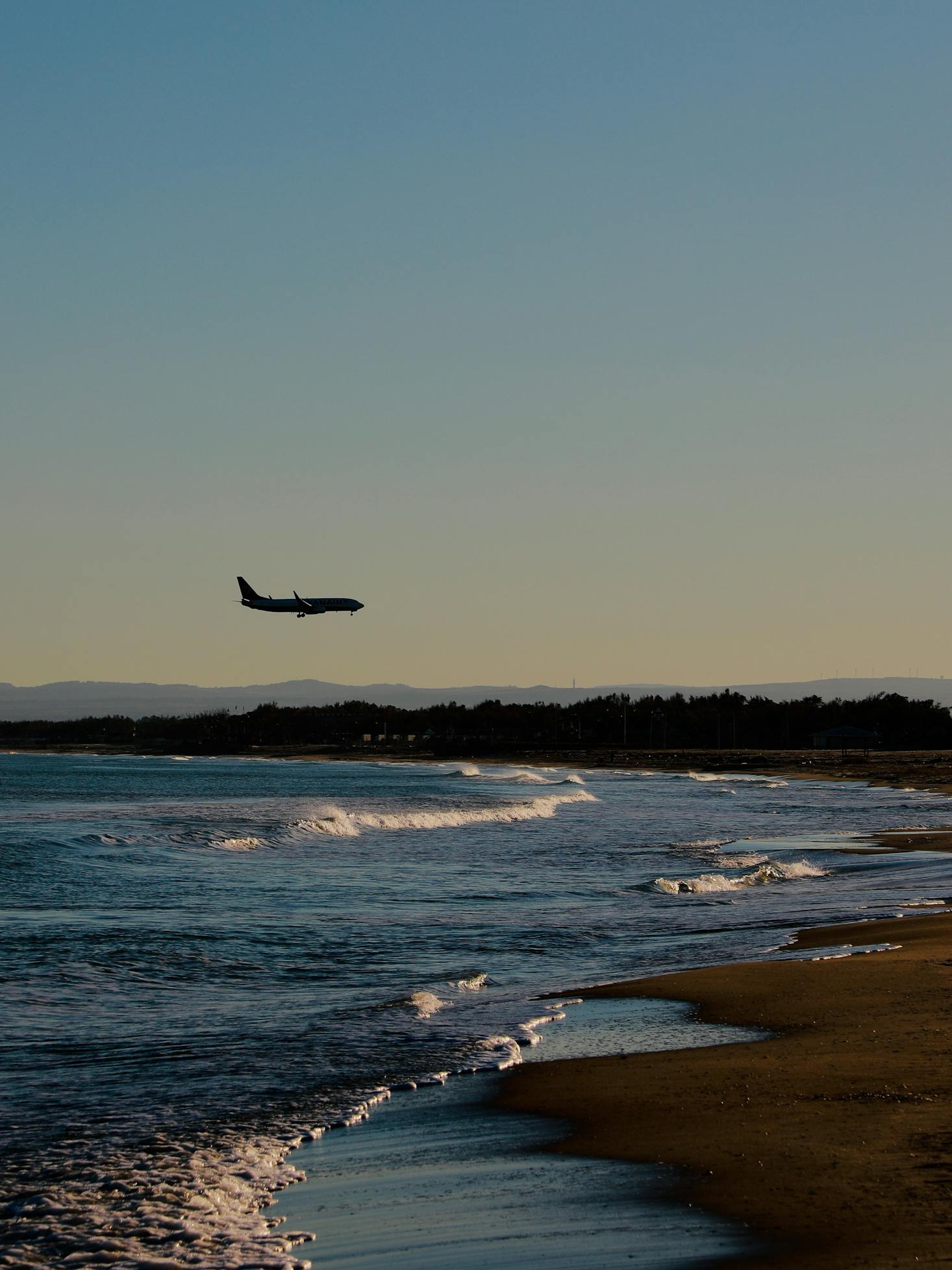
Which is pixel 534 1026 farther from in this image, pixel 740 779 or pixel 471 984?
pixel 740 779

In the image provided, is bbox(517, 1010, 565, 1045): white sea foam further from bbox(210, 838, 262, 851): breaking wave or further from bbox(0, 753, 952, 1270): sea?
bbox(210, 838, 262, 851): breaking wave

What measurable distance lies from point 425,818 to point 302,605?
62.3 meters

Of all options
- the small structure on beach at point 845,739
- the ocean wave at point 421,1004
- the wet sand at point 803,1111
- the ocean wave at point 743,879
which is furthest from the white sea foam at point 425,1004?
the small structure on beach at point 845,739

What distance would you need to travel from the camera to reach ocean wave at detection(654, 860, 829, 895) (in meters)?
27.9

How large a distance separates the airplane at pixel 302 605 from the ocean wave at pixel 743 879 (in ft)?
274

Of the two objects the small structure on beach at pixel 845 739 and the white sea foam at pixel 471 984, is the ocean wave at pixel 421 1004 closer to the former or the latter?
the white sea foam at pixel 471 984

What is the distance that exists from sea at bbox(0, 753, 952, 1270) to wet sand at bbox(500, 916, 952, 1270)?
76 cm

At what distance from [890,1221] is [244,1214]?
393 centimetres

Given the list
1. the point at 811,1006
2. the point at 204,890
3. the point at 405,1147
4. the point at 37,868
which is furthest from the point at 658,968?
the point at 37,868

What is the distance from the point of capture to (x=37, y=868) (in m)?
31.5

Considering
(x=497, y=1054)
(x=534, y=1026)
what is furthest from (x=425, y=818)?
(x=497, y=1054)

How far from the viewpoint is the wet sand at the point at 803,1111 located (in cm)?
743

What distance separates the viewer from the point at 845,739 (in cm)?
17675

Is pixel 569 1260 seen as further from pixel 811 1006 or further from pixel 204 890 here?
pixel 204 890
